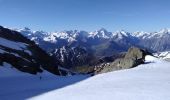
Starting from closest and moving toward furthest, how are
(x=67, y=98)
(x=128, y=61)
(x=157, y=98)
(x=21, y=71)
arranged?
1. (x=157, y=98)
2. (x=67, y=98)
3. (x=128, y=61)
4. (x=21, y=71)

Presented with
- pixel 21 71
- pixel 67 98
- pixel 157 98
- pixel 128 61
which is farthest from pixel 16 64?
pixel 157 98

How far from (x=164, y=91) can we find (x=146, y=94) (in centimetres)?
175

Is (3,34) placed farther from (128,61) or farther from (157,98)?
(157,98)

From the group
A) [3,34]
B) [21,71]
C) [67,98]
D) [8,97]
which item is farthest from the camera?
[3,34]

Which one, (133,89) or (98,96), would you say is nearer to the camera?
(98,96)

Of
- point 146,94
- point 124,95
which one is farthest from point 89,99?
point 146,94

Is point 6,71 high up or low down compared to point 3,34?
down

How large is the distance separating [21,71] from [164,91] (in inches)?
1714

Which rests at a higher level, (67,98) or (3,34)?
(3,34)

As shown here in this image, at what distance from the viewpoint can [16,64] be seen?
65.9 meters

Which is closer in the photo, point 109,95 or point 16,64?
point 109,95

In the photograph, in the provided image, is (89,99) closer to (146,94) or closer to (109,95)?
(109,95)

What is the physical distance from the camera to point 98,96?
2370 cm

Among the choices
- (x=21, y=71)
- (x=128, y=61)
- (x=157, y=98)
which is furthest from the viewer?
(x=21, y=71)
